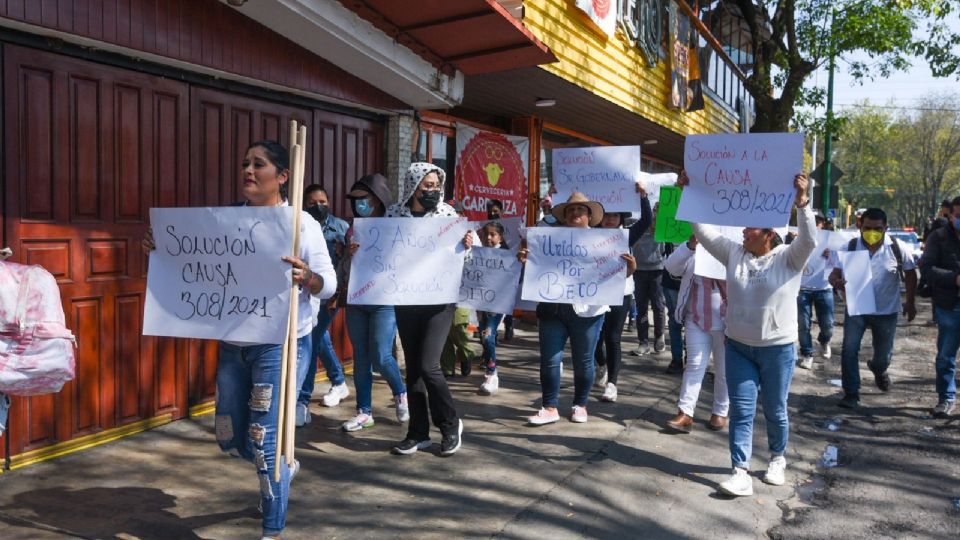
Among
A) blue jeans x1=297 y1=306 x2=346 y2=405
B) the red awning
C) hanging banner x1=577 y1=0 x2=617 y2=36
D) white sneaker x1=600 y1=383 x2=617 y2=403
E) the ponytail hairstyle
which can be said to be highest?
hanging banner x1=577 y1=0 x2=617 y2=36

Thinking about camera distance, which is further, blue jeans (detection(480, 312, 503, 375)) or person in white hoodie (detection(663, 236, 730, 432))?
blue jeans (detection(480, 312, 503, 375))

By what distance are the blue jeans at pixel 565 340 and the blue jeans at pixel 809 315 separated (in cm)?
462

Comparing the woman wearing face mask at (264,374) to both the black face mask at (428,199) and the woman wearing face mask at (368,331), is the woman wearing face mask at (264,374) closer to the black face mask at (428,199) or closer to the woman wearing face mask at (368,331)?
the black face mask at (428,199)

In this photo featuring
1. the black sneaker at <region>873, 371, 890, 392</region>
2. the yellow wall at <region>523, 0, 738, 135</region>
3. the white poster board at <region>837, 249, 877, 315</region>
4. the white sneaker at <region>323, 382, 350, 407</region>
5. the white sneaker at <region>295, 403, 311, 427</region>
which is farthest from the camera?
the yellow wall at <region>523, 0, 738, 135</region>

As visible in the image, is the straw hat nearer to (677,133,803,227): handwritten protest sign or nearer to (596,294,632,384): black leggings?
(596,294,632,384): black leggings

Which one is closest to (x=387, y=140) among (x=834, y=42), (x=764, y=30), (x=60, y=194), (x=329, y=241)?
(x=329, y=241)

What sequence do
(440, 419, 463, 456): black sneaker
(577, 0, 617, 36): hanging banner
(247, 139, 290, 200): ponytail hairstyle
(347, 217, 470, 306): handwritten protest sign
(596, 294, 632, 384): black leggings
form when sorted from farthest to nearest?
(577, 0, 617, 36): hanging banner < (596, 294, 632, 384): black leggings < (440, 419, 463, 456): black sneaker < (347, 217, 470, 306): handwritten protest sign < (247, 139, 290, 200): ponytail hairstyle

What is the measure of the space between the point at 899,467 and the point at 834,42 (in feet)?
43.4

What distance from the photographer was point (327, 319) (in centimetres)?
616

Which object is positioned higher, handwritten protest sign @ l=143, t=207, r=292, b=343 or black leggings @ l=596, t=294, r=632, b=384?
handwritten protest sign @ l=143, t=207, r=292, b=343

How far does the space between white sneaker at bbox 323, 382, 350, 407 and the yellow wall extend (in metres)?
4.15

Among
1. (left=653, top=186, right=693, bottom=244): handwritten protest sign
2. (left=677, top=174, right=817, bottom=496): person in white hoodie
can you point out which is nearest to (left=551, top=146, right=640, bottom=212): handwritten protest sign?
(left=653, top=186, right=693, bottom=244): handwritten protest sign

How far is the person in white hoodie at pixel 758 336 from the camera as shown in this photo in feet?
16.0

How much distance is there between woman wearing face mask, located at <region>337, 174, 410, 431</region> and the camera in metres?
5.61
